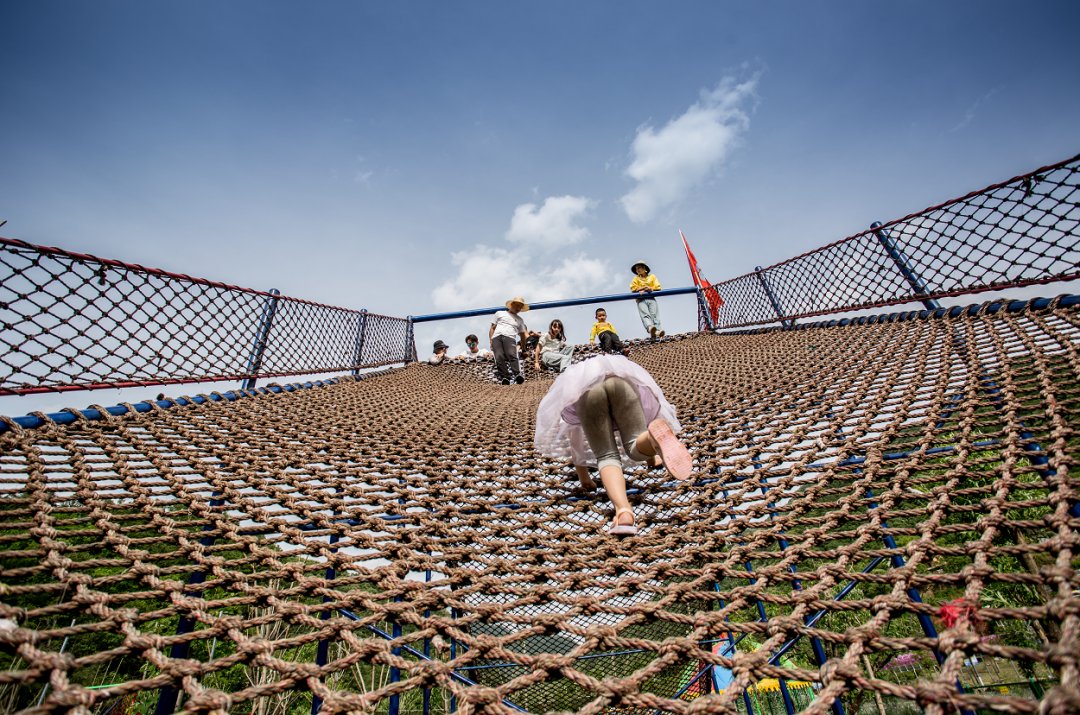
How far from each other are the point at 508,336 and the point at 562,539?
4288mm

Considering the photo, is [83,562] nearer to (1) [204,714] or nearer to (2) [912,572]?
(1) [204,714]

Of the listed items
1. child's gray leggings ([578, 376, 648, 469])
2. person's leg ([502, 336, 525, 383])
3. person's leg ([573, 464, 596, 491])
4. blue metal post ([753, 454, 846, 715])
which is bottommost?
blue metal post ([753, 454, 846, 715])

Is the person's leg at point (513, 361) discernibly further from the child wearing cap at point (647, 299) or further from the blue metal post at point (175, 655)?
the blue metal post at point (175, 655)

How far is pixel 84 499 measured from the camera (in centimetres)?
161

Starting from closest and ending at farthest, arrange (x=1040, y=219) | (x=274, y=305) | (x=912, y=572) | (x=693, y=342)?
(x=912, y=572), (x=1040, y=219), (x=274, y=305), (x=693, y=342)

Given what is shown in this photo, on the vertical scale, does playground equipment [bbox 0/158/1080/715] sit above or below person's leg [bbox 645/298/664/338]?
below

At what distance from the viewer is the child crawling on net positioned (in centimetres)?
204

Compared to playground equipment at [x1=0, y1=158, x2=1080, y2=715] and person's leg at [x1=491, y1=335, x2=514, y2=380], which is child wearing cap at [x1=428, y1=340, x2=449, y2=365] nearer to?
person's leg at [x1=491, y1=335, x2=514, y2=380]

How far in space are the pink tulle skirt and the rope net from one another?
8.6 inches

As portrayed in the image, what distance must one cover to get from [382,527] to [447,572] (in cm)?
45

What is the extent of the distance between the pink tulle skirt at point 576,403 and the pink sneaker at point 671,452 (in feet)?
1.06

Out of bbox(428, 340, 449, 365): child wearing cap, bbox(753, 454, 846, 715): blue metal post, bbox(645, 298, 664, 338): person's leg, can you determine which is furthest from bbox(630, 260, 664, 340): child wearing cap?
bbox(753, 454, 846, 715): blue metal post

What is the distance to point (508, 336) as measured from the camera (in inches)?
238

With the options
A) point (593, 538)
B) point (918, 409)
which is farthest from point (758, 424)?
point (593, 538)
